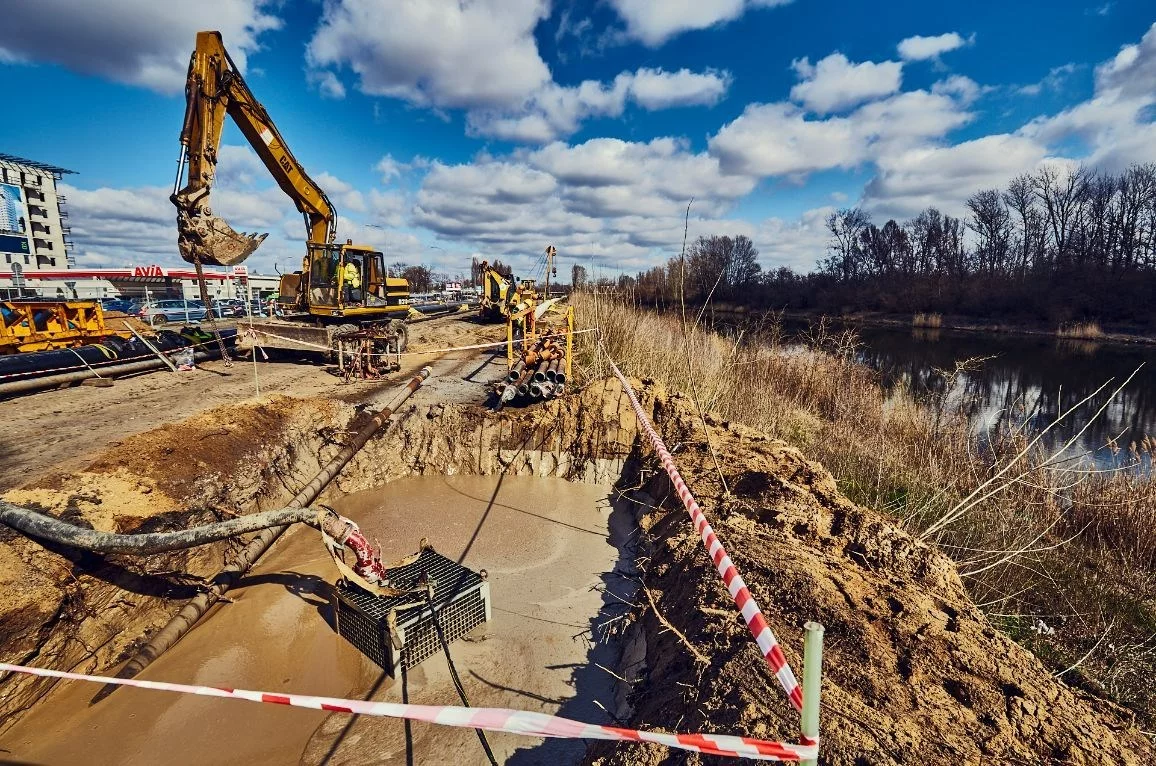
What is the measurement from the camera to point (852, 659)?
2.78 metres

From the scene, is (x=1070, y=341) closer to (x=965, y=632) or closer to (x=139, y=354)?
(x=965, y=632)

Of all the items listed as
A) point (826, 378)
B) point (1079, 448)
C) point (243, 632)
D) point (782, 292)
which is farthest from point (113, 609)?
point (782, 292)

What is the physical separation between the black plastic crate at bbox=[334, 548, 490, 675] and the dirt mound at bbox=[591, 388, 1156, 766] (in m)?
1.39

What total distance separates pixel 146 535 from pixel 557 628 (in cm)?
325

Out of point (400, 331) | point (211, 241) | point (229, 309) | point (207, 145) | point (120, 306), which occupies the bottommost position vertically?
point (400, 331)

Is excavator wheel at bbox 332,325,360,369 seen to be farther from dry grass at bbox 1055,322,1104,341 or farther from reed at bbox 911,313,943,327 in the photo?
reed at bbox 911,313,943,327

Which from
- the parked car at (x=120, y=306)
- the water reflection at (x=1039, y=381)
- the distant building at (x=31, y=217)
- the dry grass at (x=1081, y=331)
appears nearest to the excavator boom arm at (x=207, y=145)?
the water reflection at (x=1039, y=381)

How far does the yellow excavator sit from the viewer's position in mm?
9609

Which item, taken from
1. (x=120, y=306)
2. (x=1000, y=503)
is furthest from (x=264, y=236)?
(x=120, y=306)

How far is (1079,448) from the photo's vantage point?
1053cm

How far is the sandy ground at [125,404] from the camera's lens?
5.93m

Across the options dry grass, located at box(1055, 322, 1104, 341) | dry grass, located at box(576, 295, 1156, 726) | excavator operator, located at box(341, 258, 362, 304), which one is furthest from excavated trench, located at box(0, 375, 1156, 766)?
dry grass, located at box(1055, 322, 1104, 341)

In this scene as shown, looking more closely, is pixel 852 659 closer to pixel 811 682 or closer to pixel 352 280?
pixel 811 682

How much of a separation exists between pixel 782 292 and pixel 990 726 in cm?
4973
